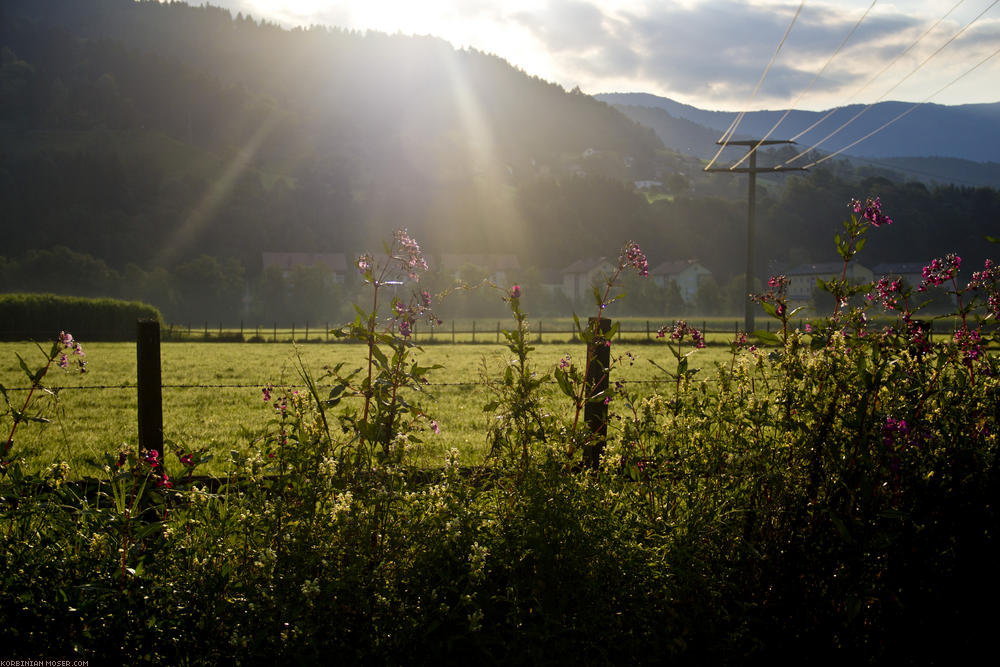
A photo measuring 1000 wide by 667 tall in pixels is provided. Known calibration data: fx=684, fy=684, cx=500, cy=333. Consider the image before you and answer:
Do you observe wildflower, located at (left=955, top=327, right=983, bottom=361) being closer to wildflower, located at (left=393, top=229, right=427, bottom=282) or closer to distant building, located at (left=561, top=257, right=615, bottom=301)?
wildflower, located at (left=393, top=229, right=427, bottom=282)

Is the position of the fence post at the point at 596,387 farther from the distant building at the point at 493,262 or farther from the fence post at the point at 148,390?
the distant building at the point at 493,262

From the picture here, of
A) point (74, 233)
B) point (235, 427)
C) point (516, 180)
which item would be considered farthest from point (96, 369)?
point (516, 180)

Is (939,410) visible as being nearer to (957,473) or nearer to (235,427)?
(957,473)

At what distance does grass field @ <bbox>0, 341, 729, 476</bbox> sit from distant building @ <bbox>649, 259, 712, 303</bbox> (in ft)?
330

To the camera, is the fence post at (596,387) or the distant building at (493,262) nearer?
the fence post at (596,387)

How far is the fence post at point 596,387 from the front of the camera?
3.62 metres

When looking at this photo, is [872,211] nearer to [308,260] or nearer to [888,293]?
[888,293]

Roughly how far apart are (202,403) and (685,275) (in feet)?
398

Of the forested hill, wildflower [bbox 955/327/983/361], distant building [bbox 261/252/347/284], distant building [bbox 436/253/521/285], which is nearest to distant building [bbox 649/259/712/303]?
the forested hill

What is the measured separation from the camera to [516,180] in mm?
195000

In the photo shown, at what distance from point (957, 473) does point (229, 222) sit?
144832 millimetres

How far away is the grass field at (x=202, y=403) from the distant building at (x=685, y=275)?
10067cm

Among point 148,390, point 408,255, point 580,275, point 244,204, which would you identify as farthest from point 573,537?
point 244,204

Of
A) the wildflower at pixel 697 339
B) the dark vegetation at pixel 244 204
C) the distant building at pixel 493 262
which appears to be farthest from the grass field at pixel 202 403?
the distant building at pixel 493 262
